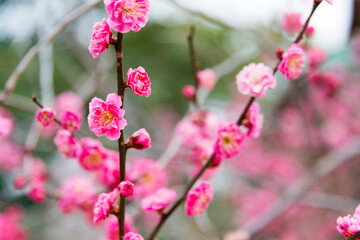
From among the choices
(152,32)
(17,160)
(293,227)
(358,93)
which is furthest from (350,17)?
(17,160)

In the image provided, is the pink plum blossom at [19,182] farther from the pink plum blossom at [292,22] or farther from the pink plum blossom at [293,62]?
the pink plum blossom at [292,22]

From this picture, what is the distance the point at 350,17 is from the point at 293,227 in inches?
59.0

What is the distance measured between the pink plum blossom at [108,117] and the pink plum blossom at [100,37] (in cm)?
7

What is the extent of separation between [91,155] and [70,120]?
13cm

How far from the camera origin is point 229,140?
2.12 ft

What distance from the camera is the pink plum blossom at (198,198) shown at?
668 millimetres

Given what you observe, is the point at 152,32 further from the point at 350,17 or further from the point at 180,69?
the point at 350,17

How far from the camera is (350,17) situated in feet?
7.47

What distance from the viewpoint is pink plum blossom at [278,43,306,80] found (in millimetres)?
621

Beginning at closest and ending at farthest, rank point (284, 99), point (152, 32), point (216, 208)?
point (284, 99), point (152, 32), point (216, 208)

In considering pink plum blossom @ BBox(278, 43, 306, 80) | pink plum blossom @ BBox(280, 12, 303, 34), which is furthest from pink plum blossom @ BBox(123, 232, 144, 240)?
pink plum blossom @ BBox(280, 12, 303, 34)

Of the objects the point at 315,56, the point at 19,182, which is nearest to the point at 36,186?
the point at 19,182

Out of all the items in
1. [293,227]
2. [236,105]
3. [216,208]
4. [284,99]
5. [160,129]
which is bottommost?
[216,208]

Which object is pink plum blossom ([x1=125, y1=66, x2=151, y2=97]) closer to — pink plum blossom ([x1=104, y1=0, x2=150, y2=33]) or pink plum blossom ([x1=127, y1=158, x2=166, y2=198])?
pink plum blossom ([x1=104, y1=0, x2=150, y2=33])
